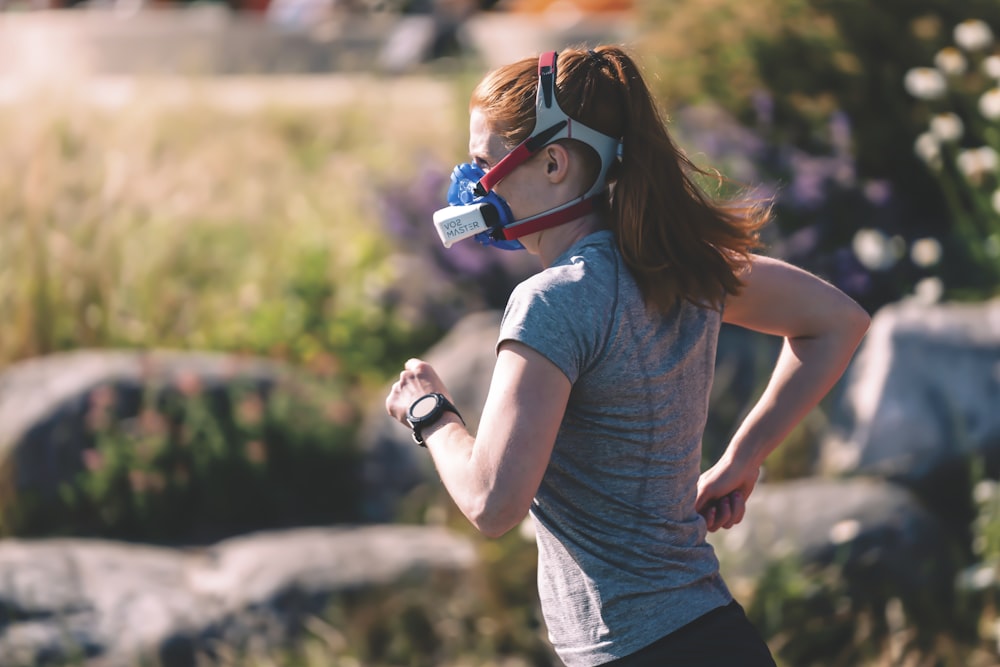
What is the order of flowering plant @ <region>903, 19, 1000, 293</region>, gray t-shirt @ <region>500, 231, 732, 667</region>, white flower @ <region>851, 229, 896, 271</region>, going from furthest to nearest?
flowering plant @ <region>903, 19, 1000, 293</region> → white flower @ <region>851, 229, 896, 271</region> → gray t-shirt @ <region>500, 231, 732, 667</region>

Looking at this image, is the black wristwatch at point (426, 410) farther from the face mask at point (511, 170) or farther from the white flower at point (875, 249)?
the white flower at point (875, 249)

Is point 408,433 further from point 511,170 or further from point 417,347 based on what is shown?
point 511,170

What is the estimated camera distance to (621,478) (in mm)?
1935

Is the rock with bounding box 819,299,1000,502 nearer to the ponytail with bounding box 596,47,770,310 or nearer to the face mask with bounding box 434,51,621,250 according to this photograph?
the ponytail with bounding box 596,47,770,310

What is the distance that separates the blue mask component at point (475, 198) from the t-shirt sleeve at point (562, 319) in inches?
6.3

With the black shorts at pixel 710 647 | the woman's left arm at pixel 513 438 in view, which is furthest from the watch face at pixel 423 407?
the black shorts at pixel 710 647

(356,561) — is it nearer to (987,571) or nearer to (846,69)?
(987,571)

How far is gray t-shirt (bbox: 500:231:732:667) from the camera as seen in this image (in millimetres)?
1864

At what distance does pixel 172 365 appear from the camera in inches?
222

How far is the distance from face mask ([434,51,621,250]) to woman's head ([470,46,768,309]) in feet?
0.04

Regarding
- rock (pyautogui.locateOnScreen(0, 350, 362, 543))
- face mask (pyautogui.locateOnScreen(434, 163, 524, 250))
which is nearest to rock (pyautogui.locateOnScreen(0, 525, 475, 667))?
rock (pyautogui.locateOnScreen(0, 350, 362, 543))

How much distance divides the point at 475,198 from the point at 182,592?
9.18ft

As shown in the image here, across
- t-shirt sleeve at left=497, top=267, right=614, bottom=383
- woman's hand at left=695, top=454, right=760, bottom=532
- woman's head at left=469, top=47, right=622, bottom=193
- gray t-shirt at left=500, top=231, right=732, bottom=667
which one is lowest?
woman's hand at left=695, top=454, right=760, bottom=532

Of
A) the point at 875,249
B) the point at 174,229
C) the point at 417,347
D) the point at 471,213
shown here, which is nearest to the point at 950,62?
the point at 875,249
